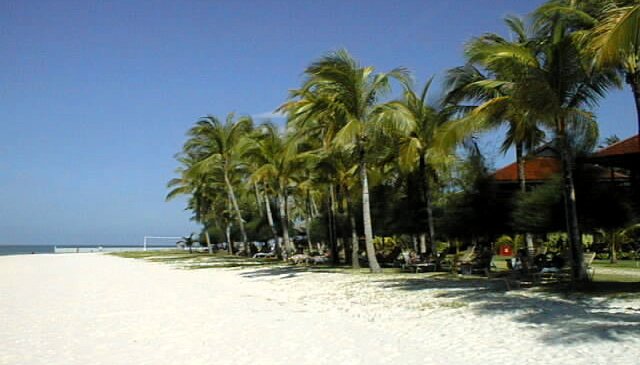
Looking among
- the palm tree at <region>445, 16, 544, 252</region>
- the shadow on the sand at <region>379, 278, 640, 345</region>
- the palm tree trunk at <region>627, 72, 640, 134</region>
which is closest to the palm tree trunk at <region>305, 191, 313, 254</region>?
the palm tree at <region>445, 16, 544, 252</region>

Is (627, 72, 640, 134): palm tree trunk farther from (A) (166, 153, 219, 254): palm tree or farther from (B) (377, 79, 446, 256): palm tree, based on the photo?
(A) (166, 153, 219, 254): palm tree

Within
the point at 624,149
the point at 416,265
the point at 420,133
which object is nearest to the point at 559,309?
the point at 624,149

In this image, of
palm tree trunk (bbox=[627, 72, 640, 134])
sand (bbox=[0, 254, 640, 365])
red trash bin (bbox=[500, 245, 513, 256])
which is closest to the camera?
sand (bbox=[0, 254, 640, 365])

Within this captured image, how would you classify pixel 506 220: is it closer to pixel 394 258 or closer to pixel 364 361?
pixel 394 258

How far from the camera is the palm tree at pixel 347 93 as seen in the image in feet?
64.0

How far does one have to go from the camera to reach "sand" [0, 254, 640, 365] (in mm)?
7117

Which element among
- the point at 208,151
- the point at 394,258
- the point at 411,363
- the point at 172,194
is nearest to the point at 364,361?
the point at 411,363

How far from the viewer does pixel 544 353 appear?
6801 millimetres

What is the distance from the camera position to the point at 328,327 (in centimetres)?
929

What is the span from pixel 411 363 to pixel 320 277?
1277 centimetres

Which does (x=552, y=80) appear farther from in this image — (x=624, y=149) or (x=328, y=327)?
(x=328, y=327)

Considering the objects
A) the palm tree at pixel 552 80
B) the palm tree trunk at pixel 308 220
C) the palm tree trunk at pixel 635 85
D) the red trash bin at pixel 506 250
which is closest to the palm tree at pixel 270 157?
the palm tree trunk at pixel 308 220

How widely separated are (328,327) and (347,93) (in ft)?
38.4

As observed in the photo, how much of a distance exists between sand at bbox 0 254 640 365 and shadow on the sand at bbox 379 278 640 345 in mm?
18
